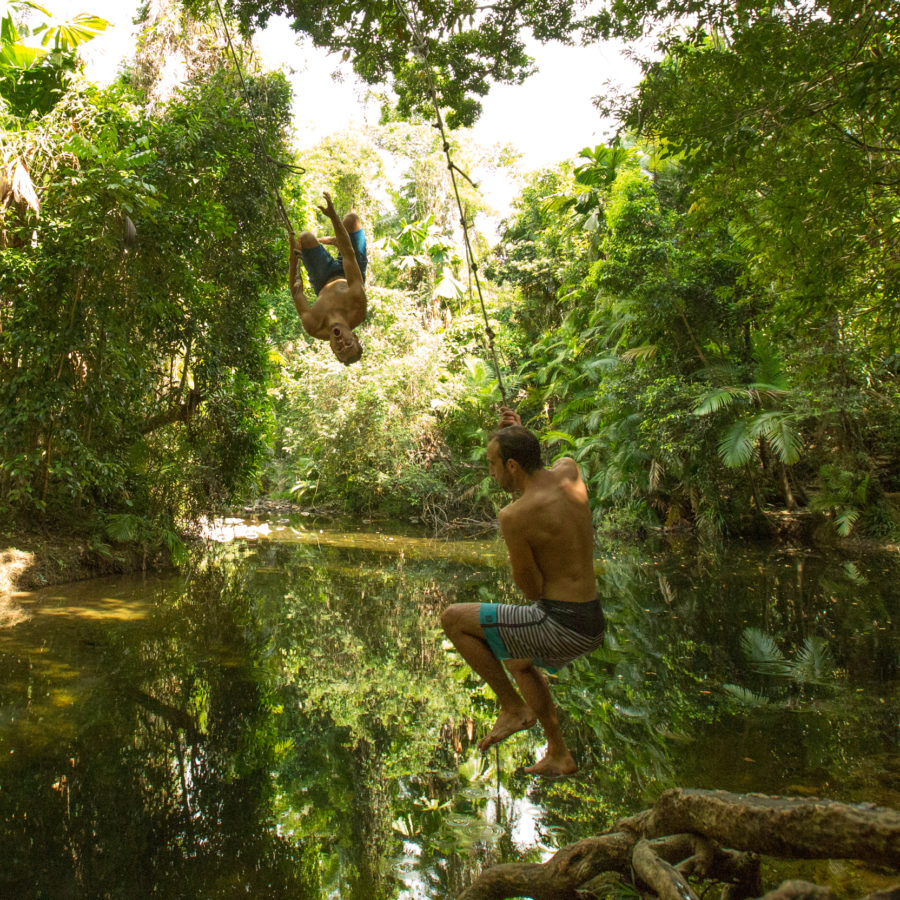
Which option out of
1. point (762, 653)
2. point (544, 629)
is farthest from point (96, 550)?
point (544, 629)

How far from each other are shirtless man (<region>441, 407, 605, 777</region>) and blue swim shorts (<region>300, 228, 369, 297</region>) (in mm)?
2569

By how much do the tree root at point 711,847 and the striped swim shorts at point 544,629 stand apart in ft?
2.36

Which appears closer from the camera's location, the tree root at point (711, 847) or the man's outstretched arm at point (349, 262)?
the tree root at point (711, 847)

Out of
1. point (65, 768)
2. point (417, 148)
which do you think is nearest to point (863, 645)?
point (65, 768)

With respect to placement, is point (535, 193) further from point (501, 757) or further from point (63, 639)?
point (501, 757)

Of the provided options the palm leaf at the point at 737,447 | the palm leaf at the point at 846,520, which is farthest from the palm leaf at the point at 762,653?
Answer: the palm leaf at the point at 846,520

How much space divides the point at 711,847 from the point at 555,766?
40.4 inches

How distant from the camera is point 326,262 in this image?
5.36m

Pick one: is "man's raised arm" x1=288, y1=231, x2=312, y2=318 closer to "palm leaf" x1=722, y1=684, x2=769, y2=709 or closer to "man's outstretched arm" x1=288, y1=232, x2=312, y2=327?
"man's outstretched arm" x1=288, y1=232, x2=312, y2=327

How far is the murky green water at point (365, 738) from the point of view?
9.86 ft

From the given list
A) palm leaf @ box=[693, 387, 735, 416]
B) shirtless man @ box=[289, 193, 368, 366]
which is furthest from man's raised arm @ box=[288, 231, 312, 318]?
palm leaf @ box=[693, 387, 735, 416]

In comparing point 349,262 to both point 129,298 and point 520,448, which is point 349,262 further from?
point 129,298

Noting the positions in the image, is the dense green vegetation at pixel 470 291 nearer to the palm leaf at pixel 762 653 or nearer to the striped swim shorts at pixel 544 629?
the palm leaf at pixel 762 653

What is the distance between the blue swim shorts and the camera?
5293 millimetres
